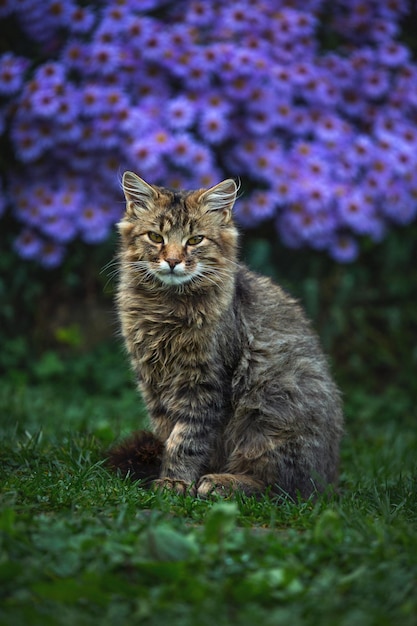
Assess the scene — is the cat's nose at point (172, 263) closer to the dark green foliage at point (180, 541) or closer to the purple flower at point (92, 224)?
the dark green foliage at point (180, 541)

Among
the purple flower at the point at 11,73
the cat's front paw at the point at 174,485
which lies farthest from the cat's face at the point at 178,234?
the purple flower at the point at 11,73

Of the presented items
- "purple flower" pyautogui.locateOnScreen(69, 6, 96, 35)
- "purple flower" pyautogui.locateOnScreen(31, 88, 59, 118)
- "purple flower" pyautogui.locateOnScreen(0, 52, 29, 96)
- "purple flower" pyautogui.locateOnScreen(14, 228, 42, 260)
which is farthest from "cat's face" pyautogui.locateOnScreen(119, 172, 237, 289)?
"purple flower" pyautogui.locateOnScreen(69, 6, 96, 35)

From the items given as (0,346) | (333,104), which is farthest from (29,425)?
(333,104)

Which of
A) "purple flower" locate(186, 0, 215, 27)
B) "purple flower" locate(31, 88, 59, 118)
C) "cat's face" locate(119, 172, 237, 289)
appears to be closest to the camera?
"cat's face" locate(119, 172, 237, 289)

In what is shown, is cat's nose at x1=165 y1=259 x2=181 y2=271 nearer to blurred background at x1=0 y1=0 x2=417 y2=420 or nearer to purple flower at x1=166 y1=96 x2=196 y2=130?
blurred background at x1=0 y1=0 x2=417 y2=420

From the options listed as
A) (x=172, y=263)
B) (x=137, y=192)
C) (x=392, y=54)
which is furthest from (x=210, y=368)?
(x=392, y=54)

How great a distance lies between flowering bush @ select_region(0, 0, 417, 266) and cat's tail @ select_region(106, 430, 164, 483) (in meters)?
2.79

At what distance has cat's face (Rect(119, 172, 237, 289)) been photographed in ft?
12.5

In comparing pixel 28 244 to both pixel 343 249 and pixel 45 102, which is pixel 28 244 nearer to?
pixel 45 102

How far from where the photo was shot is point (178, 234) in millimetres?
3865

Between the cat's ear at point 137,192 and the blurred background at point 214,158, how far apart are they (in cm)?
219

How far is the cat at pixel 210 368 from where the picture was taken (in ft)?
12.1

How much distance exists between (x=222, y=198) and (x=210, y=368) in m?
0.93

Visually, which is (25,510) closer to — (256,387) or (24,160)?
(256,387)
